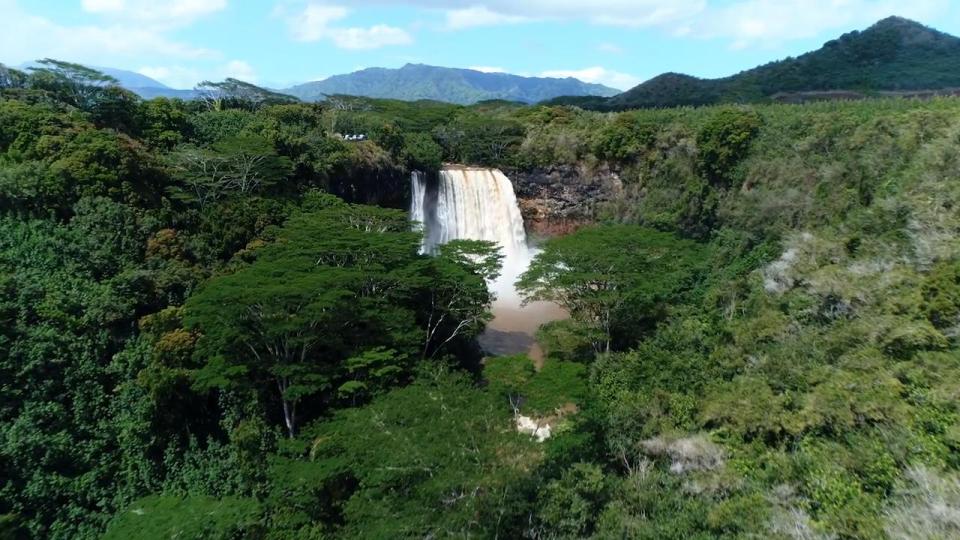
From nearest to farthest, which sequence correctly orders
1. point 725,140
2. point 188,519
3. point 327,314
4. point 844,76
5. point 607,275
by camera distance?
point 188,519 < point 327,314 < point 607,275 < point 725,140 < point 844,76

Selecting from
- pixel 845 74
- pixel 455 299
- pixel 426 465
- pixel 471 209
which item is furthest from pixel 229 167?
pixel 845 74

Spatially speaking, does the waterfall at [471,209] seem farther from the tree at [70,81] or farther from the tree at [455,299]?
the tree at [70,81]

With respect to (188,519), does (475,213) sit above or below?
above

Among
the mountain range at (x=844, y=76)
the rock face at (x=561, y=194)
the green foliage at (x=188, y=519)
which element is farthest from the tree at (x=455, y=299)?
the mountain range at (x=844, y=76)

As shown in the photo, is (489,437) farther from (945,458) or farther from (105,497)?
(105,497)

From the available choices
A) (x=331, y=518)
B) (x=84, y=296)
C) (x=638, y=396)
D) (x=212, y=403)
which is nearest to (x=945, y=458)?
(x=638, y=396)

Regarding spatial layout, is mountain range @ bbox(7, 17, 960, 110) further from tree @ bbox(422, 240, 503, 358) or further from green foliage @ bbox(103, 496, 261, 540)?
green foliage @ bbox(103, 496, 261, 540)

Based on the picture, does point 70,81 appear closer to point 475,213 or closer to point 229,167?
point 229,167
